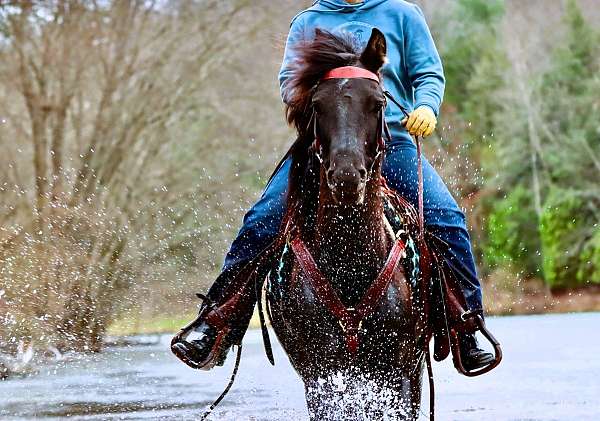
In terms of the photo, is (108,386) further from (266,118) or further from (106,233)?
(266,118)

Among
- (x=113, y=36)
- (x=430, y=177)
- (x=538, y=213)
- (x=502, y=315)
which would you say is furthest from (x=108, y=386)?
(x=538, y=213)

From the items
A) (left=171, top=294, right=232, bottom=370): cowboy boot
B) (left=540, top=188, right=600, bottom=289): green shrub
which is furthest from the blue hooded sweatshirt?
(left=540, top=188, right=600, bottom=289): green shrub

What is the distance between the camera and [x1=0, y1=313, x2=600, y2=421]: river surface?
1074 centimetres

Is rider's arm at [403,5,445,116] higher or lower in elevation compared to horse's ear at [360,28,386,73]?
lower

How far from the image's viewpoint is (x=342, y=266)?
645 centimetres

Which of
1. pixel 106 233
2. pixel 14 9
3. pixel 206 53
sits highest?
pixel 14 9

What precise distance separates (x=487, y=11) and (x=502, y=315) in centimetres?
2052

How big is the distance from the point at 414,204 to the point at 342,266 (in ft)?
2.75

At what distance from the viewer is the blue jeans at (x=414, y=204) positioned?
714cm

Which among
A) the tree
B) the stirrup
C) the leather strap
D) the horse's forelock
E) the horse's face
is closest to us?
the horse's face

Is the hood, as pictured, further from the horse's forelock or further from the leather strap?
the leather strap

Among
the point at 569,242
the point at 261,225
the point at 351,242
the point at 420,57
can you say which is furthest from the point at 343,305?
the point at 569,242

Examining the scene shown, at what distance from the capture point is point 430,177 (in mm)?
7332

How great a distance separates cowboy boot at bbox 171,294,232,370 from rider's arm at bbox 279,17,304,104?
1.37 metres
